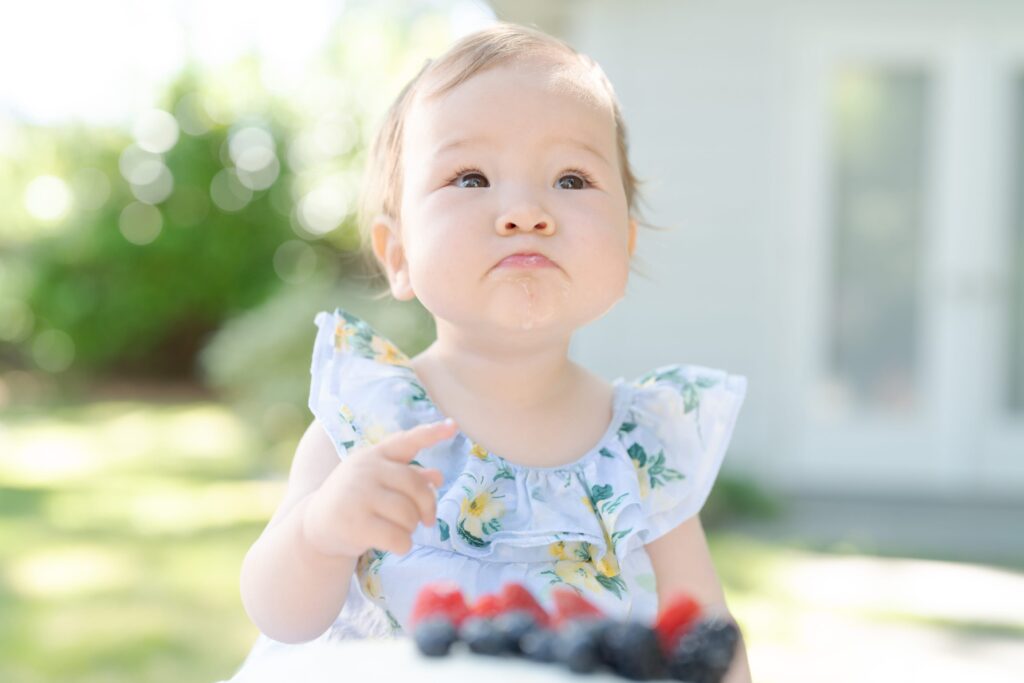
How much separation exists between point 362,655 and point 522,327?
557 mm

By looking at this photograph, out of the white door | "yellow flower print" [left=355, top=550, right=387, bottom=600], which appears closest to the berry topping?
"yellow flower print" [left=355, top=550, right=387, bottom=600]

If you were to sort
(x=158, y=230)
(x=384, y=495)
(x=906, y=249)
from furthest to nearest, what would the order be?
1. (x=158, y=230)
2. (x=906, y=249)
3. (x=384, y=495)

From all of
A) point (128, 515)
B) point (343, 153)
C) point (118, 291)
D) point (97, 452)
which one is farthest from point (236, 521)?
point (343, 153)

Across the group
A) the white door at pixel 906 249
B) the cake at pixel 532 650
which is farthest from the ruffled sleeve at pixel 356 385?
the white door at pixel 906 249

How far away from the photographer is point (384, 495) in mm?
1155

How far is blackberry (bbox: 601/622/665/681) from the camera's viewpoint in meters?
0.86

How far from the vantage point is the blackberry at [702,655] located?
891mm

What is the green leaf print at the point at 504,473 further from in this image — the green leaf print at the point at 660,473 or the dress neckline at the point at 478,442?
the green leaf print at the point at 660,473

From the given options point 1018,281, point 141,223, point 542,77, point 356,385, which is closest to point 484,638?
point 356,385

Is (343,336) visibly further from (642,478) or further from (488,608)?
(488,608)

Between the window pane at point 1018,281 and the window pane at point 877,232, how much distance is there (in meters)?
0.57

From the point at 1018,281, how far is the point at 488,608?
6.53 m

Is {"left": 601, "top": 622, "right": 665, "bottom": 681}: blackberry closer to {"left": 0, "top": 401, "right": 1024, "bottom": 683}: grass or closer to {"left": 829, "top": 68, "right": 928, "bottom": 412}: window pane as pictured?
{"left": 0, "top": 401, "right": 1024, "bottom": 683}: grass

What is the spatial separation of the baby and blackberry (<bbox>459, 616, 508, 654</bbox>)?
1.08ft
